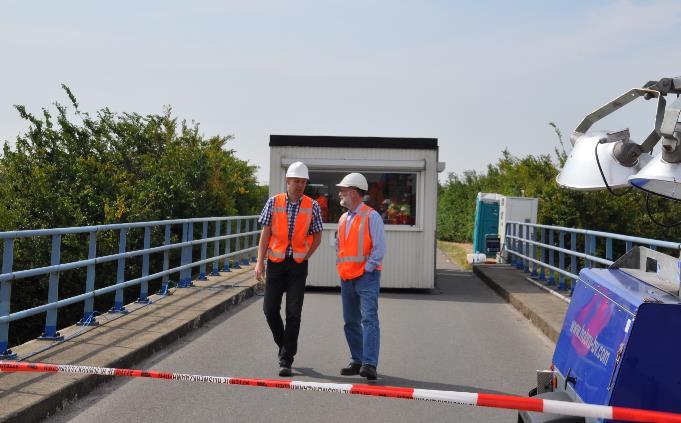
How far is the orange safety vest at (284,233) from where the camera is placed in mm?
8180

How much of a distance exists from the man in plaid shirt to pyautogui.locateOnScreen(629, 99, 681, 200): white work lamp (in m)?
5.02

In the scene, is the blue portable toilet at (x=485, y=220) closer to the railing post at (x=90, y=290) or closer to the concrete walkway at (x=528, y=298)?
the concrete walkway at (x=528, y=298)

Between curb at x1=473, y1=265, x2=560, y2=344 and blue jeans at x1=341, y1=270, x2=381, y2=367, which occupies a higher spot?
blue jeans at x1=341, y1=270, x2=381, y2=367

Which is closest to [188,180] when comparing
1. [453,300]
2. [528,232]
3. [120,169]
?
[120,169]

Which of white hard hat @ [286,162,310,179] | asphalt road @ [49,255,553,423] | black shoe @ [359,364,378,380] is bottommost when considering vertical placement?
asphalt road @ [49,255,553,423]

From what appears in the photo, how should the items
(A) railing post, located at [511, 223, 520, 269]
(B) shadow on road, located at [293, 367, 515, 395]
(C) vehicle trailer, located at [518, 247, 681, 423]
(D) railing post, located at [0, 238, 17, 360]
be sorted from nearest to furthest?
(C) vehicle trailer, located at [518, 247, 681, 423]
(D) railing post, located at [0, 238, 17, 360]
(B) shadow on road, located at [293, 367, 515, 395]
(A) railing post, located at [511, 223, 520, 269]

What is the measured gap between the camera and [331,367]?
28.0 ft

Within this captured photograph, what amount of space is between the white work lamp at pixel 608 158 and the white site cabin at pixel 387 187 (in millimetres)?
11888

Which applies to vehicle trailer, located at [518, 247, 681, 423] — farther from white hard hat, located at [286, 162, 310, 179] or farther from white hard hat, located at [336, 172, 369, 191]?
white hard hat, located at [286, 162, 310, 179]

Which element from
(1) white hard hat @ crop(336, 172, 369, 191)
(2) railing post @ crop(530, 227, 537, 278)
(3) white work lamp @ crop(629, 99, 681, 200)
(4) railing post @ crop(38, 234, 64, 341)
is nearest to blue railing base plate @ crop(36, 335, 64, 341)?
(4) railing post @ crop(38, 234, 64, 341)

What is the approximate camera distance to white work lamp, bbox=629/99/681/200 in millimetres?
3230

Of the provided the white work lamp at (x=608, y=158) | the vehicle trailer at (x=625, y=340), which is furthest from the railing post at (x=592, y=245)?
the white work lamp at (x=608, y=158)

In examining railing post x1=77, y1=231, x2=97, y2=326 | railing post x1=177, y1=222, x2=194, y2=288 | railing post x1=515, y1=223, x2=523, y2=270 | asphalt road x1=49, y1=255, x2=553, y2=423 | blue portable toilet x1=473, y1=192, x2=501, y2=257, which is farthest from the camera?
blue portable toilet x1=473, y1=192, x2=501, y2=257

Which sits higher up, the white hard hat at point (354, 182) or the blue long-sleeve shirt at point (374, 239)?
the white hard hat at point (354, 182)
